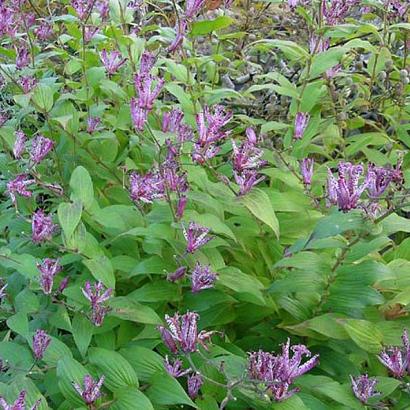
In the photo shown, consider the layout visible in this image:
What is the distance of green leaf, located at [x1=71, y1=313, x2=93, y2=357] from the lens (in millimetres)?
1376

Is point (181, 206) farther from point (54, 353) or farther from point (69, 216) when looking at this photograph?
point (54, 353)

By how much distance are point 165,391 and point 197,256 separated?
0.86 feet

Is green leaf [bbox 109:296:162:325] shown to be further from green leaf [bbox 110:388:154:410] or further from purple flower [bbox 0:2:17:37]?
purple flower [bbox 0:2:17:37]

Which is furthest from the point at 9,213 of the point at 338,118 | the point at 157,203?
the point at 338,118

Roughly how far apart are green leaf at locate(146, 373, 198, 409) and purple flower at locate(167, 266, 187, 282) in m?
0.18

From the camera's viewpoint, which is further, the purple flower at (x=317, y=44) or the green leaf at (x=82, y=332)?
the purple flower at (x=317, y=44)

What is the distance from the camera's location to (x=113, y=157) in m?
1.84

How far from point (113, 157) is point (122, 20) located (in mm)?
340

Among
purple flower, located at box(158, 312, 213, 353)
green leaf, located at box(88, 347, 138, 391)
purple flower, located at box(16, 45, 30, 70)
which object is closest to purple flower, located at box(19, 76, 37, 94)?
purple flower, located at box(16, 45, 30, 70)

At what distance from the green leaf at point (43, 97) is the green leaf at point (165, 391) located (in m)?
0.74

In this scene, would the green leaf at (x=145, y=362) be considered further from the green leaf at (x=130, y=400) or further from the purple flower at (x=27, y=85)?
the purple flower at (x=27, y=85)

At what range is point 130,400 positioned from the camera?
1.24 m

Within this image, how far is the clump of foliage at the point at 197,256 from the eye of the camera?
4.10 feet

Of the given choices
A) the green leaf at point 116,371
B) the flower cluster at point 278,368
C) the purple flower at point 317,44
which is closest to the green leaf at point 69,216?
the green leaf at point 116,371
